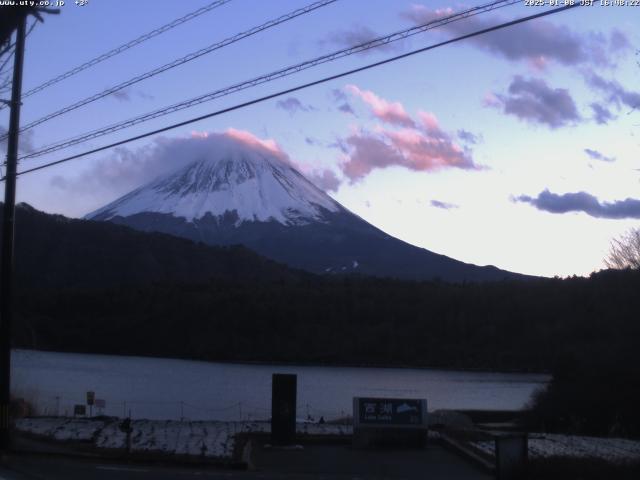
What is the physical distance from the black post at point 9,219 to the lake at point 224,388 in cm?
1581

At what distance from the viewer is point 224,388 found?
61.1m

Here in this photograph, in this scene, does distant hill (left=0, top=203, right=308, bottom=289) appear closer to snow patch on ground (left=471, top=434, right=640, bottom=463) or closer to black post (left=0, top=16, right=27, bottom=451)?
snow patch on ground (left=471, top=434, right=640, bottom=463)

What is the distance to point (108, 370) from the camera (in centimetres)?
7438

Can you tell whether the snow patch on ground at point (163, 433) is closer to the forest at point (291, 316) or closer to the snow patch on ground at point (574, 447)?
the snow patch on ground at point (574, 447)

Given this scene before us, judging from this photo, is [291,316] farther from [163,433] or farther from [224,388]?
[163,433]

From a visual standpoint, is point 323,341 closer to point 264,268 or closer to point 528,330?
point 528,330

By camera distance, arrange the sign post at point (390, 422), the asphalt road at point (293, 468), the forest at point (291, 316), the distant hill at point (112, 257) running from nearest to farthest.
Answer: the asphalt road at point (293, 468) → the sign post at point (390, 422) → the forest at point (291, 316) → the distant hill at point (112, 257)

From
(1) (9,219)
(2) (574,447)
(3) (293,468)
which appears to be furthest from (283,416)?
(1) (9,219)

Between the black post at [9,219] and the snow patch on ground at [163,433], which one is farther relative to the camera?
the snow patch on ground at [163,433]

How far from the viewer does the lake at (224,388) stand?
4481cm

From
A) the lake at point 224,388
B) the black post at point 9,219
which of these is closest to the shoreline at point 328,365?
the lake at point 224,388

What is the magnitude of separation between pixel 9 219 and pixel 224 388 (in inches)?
1676

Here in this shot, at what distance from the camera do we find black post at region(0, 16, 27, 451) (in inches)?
767

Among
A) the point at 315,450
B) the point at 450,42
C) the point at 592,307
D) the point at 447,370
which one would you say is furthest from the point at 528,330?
the point at 450,42
